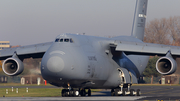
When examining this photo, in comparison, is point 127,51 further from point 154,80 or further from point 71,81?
point 154,80

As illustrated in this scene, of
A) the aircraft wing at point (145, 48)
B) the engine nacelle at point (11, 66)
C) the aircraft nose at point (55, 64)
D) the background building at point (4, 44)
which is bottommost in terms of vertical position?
the aircraft nose at point (55, 64)

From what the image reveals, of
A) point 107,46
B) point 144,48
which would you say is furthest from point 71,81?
point 144,48

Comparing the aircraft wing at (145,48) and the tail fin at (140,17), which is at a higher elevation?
the tail fin at (140,17)

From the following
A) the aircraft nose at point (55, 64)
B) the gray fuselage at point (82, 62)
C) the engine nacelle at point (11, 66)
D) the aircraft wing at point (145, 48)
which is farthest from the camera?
the aircraft wing at point (145, 48)

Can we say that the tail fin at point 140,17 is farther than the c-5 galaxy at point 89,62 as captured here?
Yes

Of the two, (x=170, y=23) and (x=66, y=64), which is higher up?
(x=170, y=23)

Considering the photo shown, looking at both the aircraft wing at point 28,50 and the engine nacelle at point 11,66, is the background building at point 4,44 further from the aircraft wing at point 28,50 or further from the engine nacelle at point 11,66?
the engine nacelle at point 11,66

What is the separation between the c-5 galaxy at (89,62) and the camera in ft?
69.4

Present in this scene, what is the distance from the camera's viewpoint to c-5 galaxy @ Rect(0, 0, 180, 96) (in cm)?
2116

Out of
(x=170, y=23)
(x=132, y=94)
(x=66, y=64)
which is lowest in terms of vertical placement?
(x=132, y=94)

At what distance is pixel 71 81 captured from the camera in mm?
21750

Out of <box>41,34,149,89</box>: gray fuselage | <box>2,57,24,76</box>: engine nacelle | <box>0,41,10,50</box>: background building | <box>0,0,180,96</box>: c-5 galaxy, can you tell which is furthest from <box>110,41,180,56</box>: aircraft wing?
<box>0,41,10,50</box>: background building

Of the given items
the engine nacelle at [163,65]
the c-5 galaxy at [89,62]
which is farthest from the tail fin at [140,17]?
the engine nacelle at [163,65]

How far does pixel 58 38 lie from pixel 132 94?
768 centimetres
